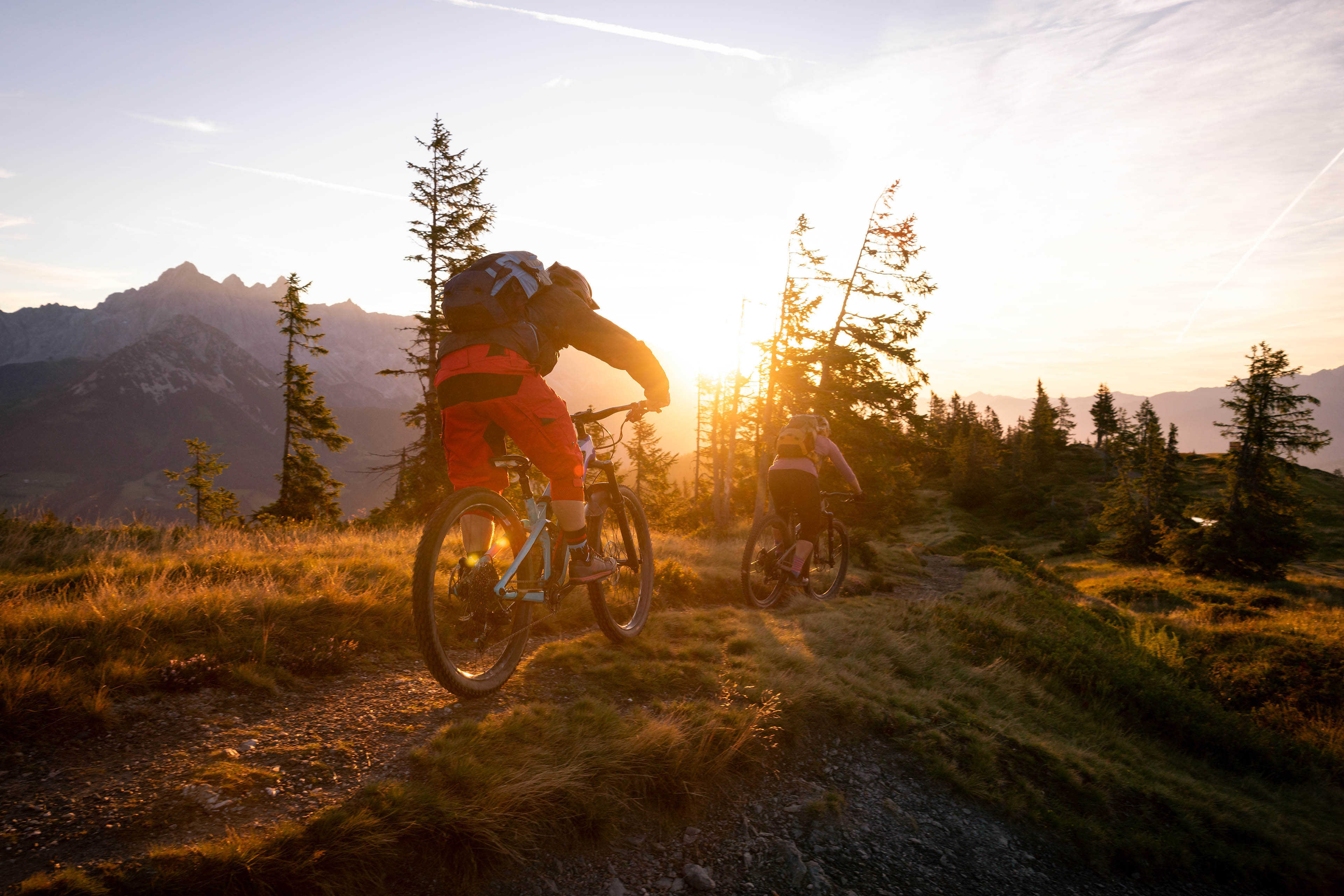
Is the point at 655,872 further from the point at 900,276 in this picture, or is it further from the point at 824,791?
the point at 900,276

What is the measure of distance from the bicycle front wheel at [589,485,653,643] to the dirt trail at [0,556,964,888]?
0.90 metres

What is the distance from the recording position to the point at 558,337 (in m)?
3.59

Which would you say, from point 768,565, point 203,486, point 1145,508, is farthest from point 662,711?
point 1145,508

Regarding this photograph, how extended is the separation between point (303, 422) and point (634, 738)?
34.1 meters

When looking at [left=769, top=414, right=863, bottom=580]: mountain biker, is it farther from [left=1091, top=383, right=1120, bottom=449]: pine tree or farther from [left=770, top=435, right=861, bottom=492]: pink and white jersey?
[left=1091, top=383, right=1120, bottom=449]: pine tree

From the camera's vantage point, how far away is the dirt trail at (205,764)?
2.04 metres

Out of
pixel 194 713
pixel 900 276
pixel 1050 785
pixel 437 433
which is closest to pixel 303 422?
pixel 437 433

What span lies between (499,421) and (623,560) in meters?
2.01

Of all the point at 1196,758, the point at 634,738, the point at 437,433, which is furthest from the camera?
the point at 437,433

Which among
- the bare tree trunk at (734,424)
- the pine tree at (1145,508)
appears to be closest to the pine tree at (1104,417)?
the pine tree at (1145,508)

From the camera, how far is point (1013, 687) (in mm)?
6410

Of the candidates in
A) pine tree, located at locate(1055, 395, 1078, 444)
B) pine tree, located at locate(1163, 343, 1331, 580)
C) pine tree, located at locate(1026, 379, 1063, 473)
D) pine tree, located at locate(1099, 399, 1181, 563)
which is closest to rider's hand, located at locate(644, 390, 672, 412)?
pine tree, located at locate(1163, 343, 1331, 580)

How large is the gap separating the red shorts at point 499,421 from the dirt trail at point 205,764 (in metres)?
1.35

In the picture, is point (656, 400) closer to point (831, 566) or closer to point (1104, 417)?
point (831, 566)
